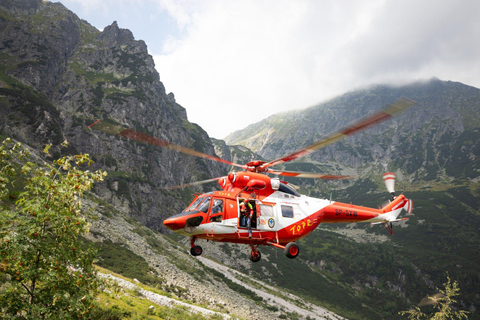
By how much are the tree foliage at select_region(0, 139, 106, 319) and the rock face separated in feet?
296

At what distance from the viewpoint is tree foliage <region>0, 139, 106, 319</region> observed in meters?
6.84

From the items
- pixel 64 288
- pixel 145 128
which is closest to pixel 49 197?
pixel 64 288

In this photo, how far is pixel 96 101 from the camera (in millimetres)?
134250

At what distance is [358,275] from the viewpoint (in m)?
153

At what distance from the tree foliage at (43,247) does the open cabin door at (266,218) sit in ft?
30.3

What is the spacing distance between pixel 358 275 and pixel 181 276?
437 feet

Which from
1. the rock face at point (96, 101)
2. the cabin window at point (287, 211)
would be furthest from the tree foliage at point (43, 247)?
the rock face at point (96, 101)

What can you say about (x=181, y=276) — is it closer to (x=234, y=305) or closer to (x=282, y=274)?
(x=234, y=305)

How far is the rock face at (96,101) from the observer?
323 feet

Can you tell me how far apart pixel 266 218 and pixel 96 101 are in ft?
461

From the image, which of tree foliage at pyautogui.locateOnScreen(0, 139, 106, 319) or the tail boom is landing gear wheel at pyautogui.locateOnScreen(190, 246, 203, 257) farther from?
the tail boom

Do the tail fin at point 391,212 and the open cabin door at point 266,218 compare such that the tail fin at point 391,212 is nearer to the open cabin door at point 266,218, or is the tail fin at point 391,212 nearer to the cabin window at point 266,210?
the open cabin door at point 266,218

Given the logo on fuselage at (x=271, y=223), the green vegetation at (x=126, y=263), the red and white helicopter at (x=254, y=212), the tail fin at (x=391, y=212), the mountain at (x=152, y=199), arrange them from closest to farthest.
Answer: the red and white helicopter at (x=254, y=212) < the logo on fuselage at (x=271, y=223) < the tail fin at (x=391, y=212) < the green vegetation at (x=126, y=263) < the mountain at (x=152, y=199)

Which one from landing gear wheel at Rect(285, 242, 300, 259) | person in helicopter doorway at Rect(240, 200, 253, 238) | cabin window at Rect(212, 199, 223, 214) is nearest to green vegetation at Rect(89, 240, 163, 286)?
cabin window at Rect(212, 199, 223, 214)
